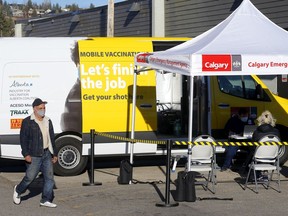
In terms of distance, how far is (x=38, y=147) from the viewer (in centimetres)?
1011

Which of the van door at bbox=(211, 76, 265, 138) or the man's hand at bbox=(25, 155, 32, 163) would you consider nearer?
the man's hand at bbox=(25, 155, 32, 163)

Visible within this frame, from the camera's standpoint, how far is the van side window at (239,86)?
48.0ft

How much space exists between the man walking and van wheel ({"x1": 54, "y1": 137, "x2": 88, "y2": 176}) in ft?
10.5

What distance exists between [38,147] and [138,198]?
1.91 metres

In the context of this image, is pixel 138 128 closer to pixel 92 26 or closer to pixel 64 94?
pixel 64 94

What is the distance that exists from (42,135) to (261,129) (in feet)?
13.7

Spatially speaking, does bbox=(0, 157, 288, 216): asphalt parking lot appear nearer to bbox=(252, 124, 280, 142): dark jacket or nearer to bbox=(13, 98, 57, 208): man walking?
bbox=(13, 98, 57, 208): man walking

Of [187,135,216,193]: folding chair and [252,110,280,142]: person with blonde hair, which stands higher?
[252,110,280,142]: person with blonde hair

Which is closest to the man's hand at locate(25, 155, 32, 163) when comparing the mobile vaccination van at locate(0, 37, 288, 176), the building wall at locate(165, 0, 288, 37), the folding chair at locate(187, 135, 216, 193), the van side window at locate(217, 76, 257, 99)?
the folding chair at locate(187, 135, 216, 193)

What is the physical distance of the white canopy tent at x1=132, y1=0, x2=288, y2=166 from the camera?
10305mm

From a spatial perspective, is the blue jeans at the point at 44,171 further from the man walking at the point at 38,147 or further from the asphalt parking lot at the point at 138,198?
the asphalt parking lot at the point at 138,198

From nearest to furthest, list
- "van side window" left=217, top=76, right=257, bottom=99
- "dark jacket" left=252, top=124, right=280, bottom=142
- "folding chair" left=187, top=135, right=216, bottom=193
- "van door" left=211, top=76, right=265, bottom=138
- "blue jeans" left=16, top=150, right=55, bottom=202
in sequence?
"blue jeans" left=16, top=150, right=55, bottom=202, "folding chair" left=187, top=135, right=216, bottom=193, "dark jacket" left=252, top=124, right=280, bottom=142, "van door" left=211, top=76, right=265, bottom=138, "van side window" left=217, top=76, right=257, bottom=99

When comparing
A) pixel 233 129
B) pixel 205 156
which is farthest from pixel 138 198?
pixel 233 129

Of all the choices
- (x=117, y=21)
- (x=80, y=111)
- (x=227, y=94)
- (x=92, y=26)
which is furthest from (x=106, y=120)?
(x=92, y=26)
